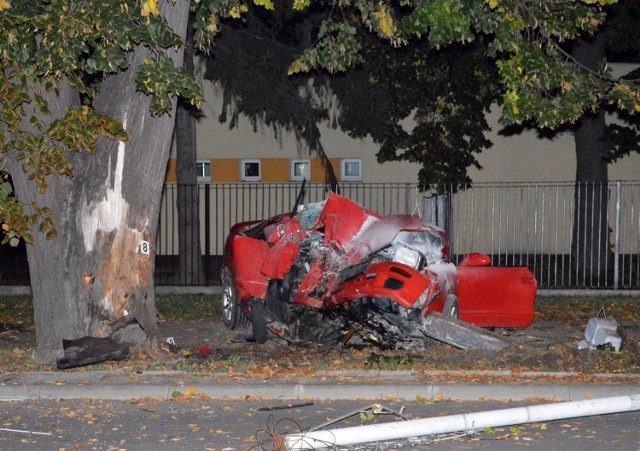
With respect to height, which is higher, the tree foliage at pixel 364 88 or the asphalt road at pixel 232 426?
→ the tree foliage at pixel 364 88

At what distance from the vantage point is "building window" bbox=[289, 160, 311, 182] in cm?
2397

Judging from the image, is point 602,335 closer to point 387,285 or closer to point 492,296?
point 492,296

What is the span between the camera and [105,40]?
912 centimetres

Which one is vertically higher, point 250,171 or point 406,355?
point 250,171

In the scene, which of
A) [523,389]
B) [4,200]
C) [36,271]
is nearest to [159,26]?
[4,200]

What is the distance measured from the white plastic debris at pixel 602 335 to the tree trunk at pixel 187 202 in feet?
31.3

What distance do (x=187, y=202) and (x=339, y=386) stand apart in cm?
1050

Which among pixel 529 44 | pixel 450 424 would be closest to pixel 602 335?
pixel 529 44

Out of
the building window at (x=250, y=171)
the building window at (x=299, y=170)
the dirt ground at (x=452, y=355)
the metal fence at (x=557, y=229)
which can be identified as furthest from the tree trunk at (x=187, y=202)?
the dirt ground at (x=452, y=355)

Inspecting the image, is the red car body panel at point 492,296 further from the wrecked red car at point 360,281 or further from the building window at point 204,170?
the building window at point 204,170

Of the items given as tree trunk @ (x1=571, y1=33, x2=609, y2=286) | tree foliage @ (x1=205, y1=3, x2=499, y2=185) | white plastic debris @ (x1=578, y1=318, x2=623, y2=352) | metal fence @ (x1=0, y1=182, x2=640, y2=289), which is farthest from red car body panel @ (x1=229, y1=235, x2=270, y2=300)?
tree trunk @ (x1=571, y1=33, x2=609, y2=286)

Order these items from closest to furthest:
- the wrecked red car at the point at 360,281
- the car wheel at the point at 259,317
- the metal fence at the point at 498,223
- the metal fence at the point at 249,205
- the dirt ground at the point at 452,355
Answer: the dirt ground at the point at 452,355
the wrecked red car at the point at 360,281
the car wheel at the point at 259,317
the metal fence at the point at 498,223
the metal fence at the point at 249,205

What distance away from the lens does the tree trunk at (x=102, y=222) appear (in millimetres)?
9867

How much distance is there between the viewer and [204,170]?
80.1 feet
